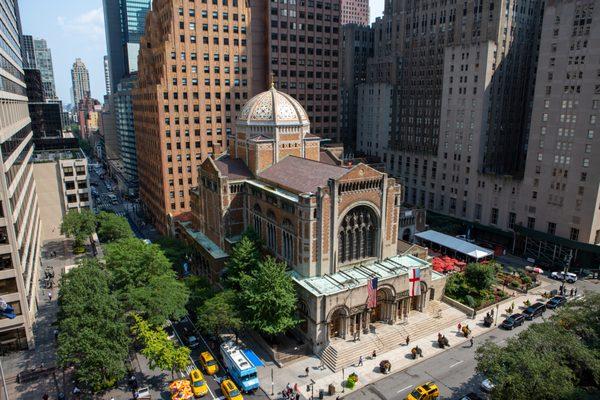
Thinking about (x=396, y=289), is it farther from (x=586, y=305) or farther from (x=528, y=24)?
(x=528, y=24)

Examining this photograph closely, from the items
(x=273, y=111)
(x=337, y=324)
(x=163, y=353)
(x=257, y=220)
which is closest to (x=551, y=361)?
(x=337, y=324)

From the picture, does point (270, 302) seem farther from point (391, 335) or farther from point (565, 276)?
point (565, 276)

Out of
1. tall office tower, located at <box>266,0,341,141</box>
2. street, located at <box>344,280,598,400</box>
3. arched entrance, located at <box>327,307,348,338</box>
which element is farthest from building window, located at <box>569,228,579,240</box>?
tall office tower, located at <box>266,0,341,141</box>

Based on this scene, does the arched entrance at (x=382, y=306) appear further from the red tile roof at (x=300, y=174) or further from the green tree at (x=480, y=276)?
the green tree at (x=480, y=276)

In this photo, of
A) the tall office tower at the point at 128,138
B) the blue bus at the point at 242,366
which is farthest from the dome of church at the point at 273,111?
the tall office tower at the point at 128,138

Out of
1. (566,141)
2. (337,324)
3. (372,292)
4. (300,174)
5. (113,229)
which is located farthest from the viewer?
(566,141)

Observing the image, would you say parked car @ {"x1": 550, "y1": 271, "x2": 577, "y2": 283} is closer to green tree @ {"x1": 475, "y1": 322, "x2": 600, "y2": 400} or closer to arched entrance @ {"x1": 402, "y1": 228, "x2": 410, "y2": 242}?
arched entrance @ {"x1": 402, "y1": 228, "x2": 410, "y2": 242}
